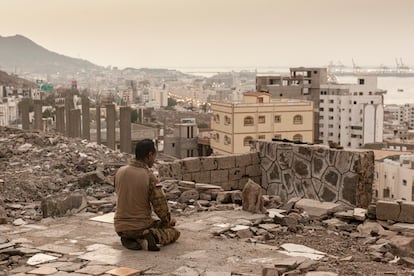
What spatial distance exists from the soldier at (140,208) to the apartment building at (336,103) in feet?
192

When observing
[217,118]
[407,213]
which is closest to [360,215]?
[407,213]

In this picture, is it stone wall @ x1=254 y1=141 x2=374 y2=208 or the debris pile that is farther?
stone wall @ x1=254 y1=141 x2=374 y2=208

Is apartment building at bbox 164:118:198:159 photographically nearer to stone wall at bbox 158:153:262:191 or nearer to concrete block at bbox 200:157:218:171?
stone wall at bbox 158:153:262:191

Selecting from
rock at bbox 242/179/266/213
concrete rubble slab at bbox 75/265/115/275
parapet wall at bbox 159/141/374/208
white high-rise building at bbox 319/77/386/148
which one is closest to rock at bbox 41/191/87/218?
parapet wall at bbox 159/141/374/208

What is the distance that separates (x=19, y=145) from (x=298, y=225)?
8727 mm

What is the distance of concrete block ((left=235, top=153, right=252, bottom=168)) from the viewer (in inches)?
443

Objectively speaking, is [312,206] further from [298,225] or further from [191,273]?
[191,273]

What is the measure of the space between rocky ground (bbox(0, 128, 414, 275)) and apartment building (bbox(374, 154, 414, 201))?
25272 mm

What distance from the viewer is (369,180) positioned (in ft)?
33.1

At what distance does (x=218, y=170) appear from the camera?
10977mm

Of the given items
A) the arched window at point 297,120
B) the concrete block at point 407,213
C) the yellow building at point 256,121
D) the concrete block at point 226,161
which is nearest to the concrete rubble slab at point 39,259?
the concrete block at point 407,213

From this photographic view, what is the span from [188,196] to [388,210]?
315cm

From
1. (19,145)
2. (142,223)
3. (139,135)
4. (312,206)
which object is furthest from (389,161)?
(142,223)

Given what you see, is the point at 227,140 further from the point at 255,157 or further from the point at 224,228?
the point at 224,228
